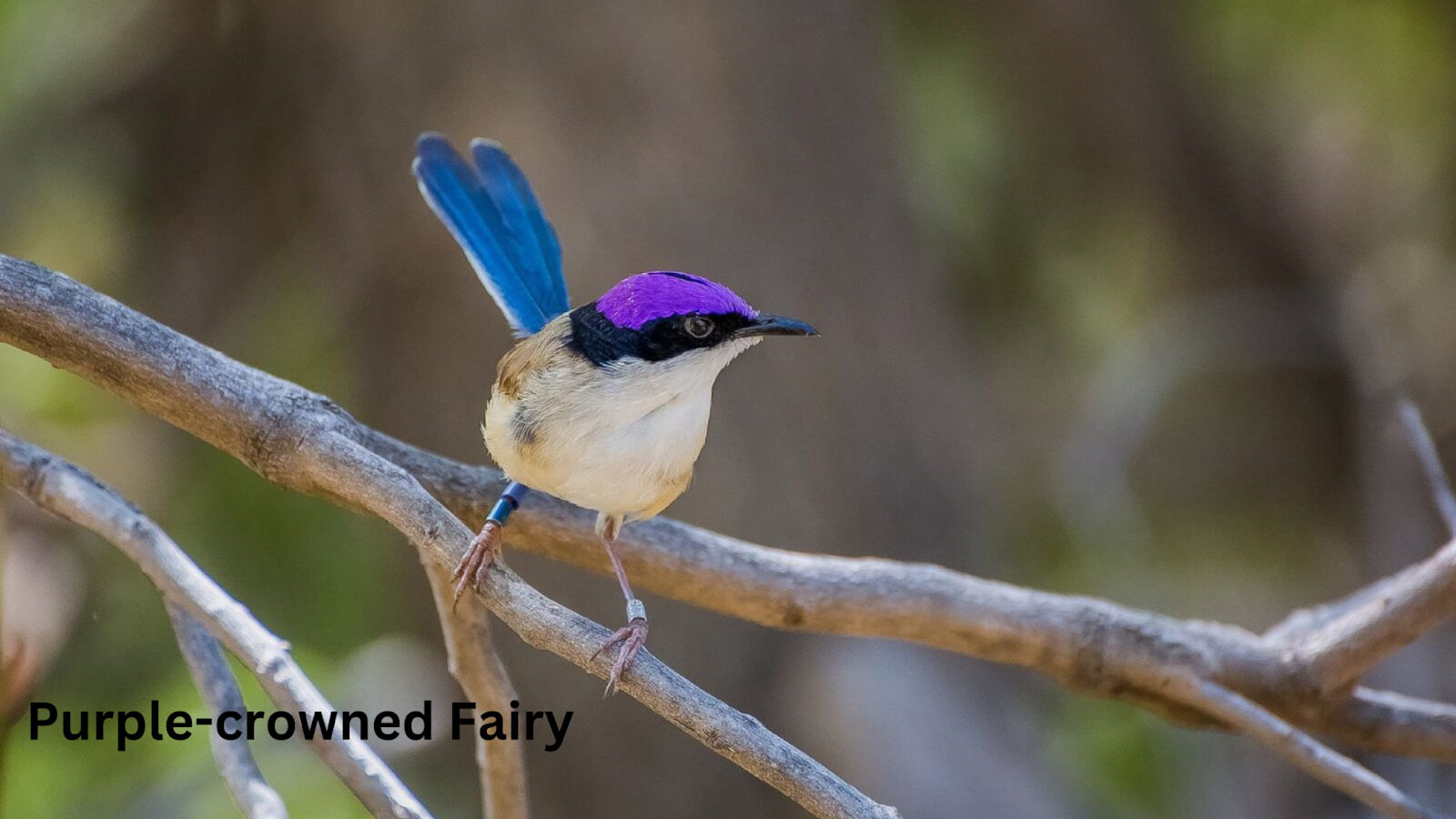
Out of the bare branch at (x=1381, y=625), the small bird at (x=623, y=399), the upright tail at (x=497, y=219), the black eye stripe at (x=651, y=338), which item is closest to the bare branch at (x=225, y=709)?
the small bird at (x=623, y=399)

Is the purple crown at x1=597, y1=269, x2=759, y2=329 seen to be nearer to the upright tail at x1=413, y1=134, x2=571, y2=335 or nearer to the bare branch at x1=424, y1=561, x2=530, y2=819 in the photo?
the bare branch at x1=424, y1=561, x2=530, y2=819

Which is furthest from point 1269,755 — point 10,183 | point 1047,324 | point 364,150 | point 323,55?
point 10,183

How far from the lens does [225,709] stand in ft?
6.84

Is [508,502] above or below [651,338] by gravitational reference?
below

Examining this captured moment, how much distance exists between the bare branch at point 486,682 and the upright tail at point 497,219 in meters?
0.80

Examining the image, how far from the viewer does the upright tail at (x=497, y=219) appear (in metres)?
3.01

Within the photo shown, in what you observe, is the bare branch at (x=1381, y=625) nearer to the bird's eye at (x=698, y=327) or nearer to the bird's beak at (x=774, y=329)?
the bird's beak at (x=774, y=329)

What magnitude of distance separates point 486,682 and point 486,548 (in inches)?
16.8

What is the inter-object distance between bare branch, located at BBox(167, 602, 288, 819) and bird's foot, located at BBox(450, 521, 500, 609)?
383mm

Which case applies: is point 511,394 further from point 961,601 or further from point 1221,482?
point 1221,482

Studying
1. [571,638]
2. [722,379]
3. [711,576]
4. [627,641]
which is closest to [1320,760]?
[711,576]

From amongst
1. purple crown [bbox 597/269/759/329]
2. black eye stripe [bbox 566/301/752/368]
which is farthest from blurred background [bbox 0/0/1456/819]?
purple crown [bbox 597/269/759/329]

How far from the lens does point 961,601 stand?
2.83m

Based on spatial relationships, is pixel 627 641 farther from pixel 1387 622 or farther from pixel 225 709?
pixel 1387 622
